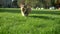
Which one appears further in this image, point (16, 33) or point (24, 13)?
point (24, 13)

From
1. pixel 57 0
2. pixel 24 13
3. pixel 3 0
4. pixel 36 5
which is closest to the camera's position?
pixel 24 13

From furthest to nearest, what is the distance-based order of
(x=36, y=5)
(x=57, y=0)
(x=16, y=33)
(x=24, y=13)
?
(x=36, y=5)
(x=57, y=0)
(x=24, y=13)
(x=16, y=33)

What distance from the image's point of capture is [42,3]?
→ 1367 inches

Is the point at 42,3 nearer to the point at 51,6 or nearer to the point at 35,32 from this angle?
the point at 51,6

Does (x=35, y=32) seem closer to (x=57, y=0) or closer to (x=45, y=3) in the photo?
(x=57, y=0)

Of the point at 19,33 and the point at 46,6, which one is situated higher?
the point at 19,33

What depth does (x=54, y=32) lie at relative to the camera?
7434 millimetres

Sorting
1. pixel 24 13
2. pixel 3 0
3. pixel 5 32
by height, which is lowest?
pixel 3 0

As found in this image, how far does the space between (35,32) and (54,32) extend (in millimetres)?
660

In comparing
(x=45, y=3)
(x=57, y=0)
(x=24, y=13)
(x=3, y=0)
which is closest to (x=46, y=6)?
(x=45, y=3)

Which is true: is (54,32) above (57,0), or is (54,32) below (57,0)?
above

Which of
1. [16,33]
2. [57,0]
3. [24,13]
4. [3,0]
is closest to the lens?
[16,33]

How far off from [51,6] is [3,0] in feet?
34.2

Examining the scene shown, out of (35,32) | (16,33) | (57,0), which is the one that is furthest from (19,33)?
(57,0)
